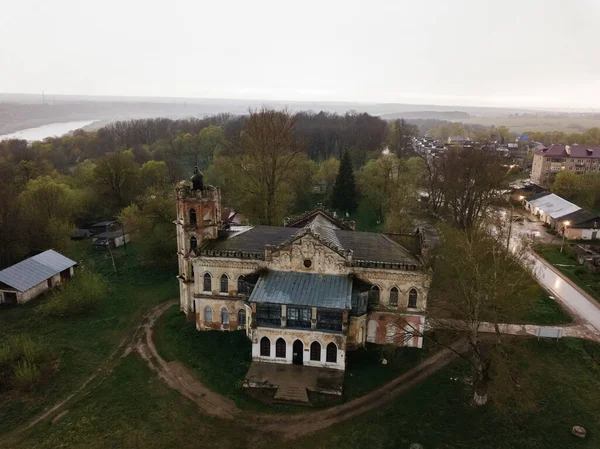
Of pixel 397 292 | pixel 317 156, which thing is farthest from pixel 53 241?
pixel 317 156

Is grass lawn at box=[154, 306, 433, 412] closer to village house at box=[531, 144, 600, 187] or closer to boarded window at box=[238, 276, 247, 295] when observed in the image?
boarded window at box=[238, 276, 247, 295]

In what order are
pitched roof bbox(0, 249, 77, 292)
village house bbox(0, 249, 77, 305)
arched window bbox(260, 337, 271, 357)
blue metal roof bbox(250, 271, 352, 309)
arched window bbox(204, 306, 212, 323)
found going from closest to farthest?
blue metal roof bbox(250, 271, 352, 309) → arched window bbox(260, 337, 271, 357) → arched window bbox(204, 306, 212, 323) → village house bbox(0, 249, 77, 305) → pitched roof bbox(0, 249, 77, 292)

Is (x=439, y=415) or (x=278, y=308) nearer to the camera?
(x=439, y=415)

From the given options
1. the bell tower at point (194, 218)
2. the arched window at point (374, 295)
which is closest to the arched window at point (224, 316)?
the bell tower at point (194, 218)

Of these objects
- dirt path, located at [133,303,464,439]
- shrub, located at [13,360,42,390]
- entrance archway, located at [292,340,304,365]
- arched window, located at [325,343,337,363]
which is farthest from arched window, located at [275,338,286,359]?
shrub, located at [13,360,42,390]

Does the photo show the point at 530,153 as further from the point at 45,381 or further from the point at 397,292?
the point at 45,381

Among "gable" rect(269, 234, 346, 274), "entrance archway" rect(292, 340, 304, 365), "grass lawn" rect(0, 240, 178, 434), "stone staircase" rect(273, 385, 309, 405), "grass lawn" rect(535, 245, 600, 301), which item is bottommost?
"grass lawn" rect(0, 240, 178, 434)

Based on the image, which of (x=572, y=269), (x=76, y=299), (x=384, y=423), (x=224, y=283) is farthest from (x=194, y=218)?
(x=572, y=269)
